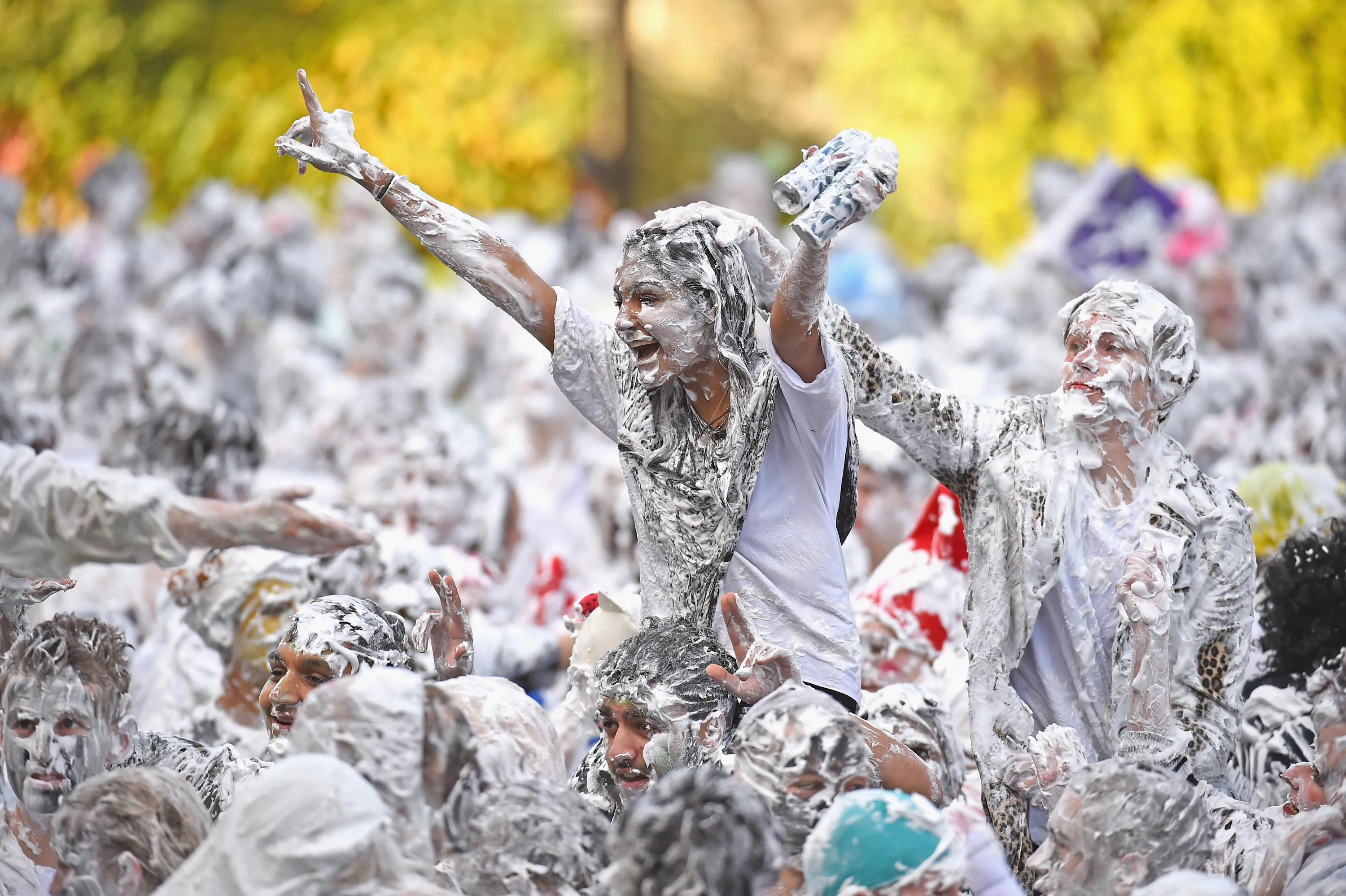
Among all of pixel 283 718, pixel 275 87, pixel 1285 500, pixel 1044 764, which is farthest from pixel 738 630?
pixel 275 87

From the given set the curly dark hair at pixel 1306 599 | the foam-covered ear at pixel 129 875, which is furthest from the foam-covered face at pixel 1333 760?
the foam-covered ear at pixel 129 875

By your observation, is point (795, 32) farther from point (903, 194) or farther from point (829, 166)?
point (829, 166)

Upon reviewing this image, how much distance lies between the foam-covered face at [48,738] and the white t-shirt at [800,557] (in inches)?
63.2

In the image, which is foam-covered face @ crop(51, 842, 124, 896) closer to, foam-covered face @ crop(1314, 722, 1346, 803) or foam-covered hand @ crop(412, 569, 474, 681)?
foam-covered hand @ crop(412, 569, 474, 681)

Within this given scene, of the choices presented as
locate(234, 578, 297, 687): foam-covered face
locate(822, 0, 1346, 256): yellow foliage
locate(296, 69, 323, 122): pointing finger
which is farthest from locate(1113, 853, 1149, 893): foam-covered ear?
locate(822, 0, 1346, 256): yellow foliage

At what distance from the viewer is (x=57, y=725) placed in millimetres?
A: 4199

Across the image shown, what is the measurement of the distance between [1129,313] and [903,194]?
63.6ft

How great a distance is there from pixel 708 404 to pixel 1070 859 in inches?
57.4

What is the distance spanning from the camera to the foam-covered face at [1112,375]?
4.56m

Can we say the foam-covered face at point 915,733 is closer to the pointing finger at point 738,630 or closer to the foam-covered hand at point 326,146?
the pointing finger at point 738,630

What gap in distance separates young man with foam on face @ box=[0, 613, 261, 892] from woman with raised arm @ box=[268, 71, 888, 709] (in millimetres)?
1328

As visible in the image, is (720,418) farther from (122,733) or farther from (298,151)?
(122,733)

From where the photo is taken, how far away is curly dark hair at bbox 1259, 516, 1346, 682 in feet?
17.0

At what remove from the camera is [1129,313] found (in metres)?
4.60
